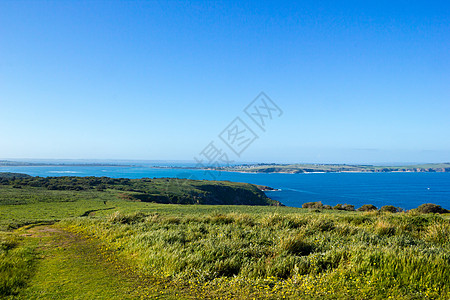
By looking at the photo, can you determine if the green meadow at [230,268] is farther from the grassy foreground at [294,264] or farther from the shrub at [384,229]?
the shrub at [384,229]

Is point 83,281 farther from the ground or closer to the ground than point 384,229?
closer to the ground

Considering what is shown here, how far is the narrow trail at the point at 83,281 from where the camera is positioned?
18.2ft

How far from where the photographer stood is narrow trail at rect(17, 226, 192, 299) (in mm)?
5535

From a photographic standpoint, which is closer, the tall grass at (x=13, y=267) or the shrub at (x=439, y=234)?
the tall grass at (x=13, y=267)

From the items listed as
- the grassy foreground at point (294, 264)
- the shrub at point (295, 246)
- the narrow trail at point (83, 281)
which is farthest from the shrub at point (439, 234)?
the narrow trail at point (83, 281)

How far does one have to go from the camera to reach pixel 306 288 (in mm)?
5402

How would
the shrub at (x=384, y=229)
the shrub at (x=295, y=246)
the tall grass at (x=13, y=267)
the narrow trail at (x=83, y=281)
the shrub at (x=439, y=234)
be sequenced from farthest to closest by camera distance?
the shrub at (x=384, y=229), the shrub at (x=439, y=234), the shrub at (x=295, y=246), the tall grass at (x=13, y=267), the narrow trail at (x=83, y=281)

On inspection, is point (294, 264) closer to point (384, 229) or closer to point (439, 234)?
point (384, 229)

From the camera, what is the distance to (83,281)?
248 inches

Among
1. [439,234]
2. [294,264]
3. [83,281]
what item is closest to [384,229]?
[439,234]

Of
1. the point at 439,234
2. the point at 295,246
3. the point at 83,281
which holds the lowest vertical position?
the point at 83,281

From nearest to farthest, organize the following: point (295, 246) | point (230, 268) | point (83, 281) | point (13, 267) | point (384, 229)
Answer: point (83, 281)
point (230, 268)
point (13, 267)
point (295, 246)
point (384, 229)

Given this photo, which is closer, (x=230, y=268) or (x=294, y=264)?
(x=294, y=264)

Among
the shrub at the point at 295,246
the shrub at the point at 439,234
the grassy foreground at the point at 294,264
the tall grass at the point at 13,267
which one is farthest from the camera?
the shrub at the point at 439,234
